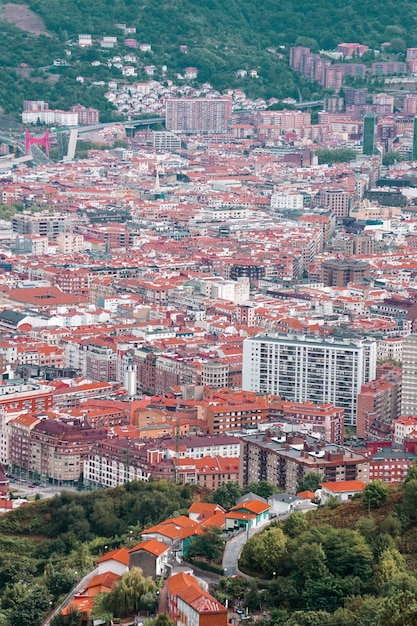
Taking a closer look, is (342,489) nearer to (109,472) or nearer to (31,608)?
(31,608)

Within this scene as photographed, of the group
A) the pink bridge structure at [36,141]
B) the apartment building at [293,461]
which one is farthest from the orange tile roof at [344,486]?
the pink bridge structure at [36,141]

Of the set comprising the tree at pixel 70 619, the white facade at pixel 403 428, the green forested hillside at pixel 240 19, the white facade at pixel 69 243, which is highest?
the green forested hillside at pixel 240 19

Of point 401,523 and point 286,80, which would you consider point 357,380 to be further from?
point 286,80

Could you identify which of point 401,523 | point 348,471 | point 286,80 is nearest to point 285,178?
point 286,80

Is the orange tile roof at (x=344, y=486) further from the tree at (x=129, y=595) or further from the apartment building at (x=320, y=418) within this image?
the apartment building at (x=320, y=418)

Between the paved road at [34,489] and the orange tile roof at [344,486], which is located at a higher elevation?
the orange tile roof at [344,486]

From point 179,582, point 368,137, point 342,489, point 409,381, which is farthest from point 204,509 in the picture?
point 368,137
